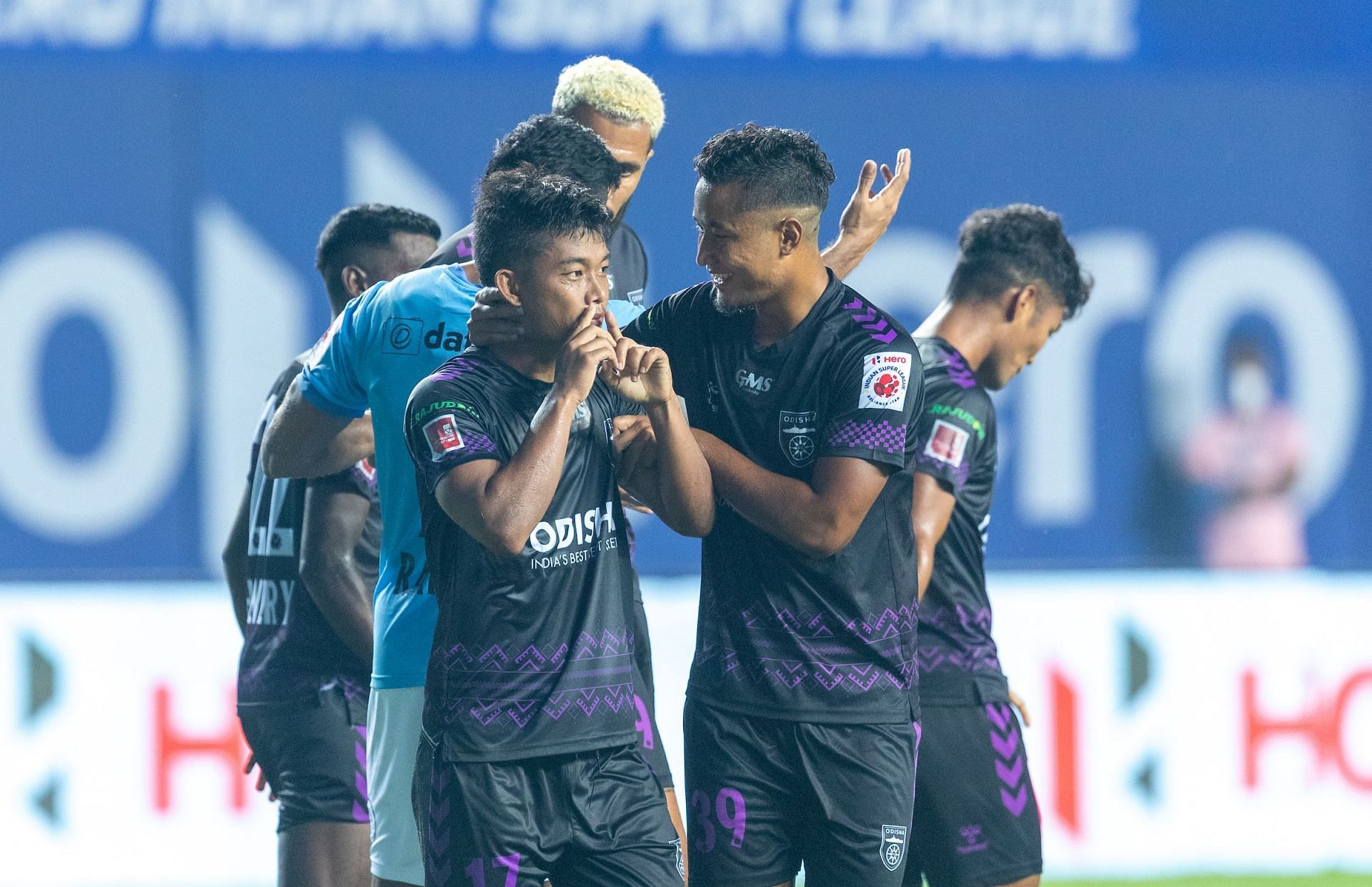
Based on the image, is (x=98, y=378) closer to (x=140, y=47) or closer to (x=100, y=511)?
(x=100, y=511)

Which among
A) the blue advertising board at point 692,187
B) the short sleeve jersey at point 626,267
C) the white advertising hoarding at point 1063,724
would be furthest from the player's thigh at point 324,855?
the blue advertising board at point 692,187

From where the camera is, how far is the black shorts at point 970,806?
379cm

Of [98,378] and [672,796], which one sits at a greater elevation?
[98,378]

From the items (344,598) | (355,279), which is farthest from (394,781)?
(355,279)

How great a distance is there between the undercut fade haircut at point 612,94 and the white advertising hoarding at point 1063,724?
283 centimetres

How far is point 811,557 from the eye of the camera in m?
3.09

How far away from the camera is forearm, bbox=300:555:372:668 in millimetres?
3869

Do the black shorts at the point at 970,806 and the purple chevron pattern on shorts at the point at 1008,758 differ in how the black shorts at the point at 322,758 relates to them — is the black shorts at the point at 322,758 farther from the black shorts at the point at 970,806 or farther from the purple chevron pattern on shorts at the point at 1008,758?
the purple chevron pattern on shorts at the point at 1008,758

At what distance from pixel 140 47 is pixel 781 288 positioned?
4301 millimetres

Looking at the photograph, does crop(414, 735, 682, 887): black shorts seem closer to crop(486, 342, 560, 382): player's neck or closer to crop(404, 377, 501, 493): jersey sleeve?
crop(404, 377, 501, 493): jersey sleeve

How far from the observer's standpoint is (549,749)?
2.79 metres

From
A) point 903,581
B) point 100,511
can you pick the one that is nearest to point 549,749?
point 903,581

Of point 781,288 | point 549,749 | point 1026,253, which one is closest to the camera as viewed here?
point 549,749

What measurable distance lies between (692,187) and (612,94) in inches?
121
